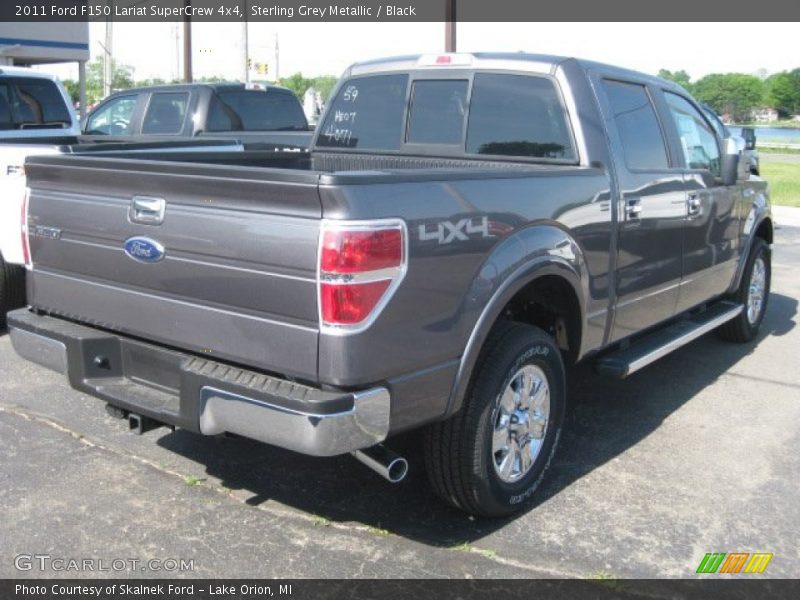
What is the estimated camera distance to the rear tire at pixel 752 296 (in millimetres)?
6602

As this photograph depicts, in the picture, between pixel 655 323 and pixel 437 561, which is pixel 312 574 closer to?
pixel 437 561

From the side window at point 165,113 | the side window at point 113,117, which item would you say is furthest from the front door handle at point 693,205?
the side window at point 113,117

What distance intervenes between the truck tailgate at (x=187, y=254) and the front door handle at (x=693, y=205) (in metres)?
3.00

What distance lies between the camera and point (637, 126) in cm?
489

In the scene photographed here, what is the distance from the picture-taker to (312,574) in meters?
3.38

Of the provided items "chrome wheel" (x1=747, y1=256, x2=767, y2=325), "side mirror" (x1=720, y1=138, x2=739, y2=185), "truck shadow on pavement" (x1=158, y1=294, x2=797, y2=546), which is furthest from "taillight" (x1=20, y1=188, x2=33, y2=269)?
"chrome wheel" (x1=747, y1=256, x2=767, y2=325)

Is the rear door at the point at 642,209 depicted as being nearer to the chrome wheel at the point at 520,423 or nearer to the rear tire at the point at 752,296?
the chrome wheel at the point at 520,423

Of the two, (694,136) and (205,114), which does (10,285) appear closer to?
(205,114)

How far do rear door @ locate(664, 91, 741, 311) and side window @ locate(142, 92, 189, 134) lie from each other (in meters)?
6.46
